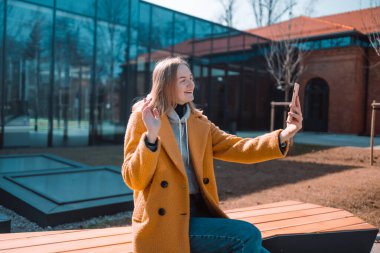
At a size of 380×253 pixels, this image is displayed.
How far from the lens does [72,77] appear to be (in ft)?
41.9

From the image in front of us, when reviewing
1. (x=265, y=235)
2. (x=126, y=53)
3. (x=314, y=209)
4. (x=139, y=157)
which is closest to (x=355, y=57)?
(x=126, y=53)

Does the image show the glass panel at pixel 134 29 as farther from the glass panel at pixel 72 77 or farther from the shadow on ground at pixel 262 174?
the shadow on ground at pixel 262 174

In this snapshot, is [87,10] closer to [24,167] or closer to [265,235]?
[24,167]

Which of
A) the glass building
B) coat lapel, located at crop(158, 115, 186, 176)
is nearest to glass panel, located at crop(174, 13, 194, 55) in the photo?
the glass building

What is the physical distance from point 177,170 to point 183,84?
55 cm

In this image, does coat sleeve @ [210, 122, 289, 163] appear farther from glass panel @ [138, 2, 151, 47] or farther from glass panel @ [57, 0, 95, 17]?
glass panel @ [138, 2, 151, 47]

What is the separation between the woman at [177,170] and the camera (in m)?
2.11

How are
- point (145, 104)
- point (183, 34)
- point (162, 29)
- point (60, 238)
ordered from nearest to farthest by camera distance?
point (145, 104)
point (60, 238)
point (162, 29)
point (183, 34)

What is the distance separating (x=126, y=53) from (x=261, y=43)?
27.1 ft

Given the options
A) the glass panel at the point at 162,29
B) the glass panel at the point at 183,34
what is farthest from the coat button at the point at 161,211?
the glass panel at the point at 183,34

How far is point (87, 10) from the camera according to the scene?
12922 millimetres

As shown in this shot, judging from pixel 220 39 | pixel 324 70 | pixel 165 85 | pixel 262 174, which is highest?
pixel 220 39

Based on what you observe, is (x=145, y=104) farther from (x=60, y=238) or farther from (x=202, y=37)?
(x=202, y=37)

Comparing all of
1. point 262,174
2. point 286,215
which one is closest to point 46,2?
point 262,174
